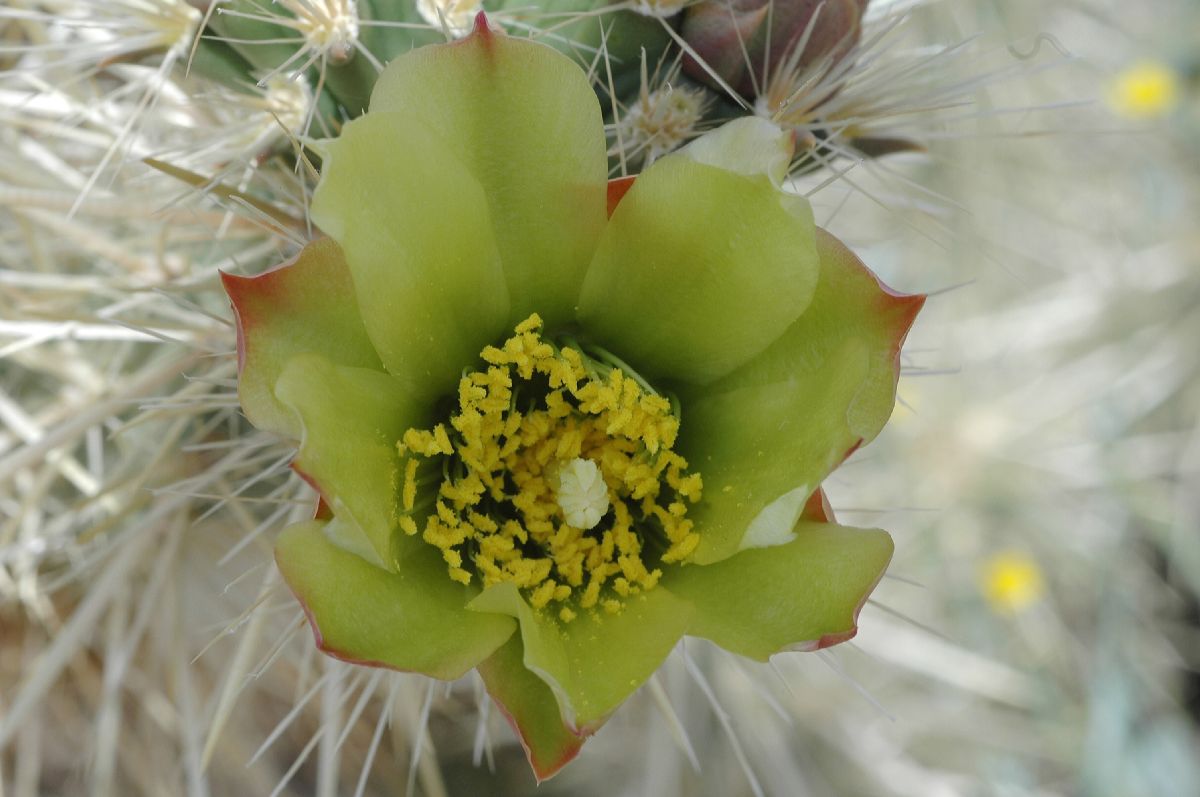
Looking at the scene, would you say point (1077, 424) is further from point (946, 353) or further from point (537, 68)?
point (537, 68)

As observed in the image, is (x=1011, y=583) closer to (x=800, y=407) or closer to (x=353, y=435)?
(x=800, y=407)

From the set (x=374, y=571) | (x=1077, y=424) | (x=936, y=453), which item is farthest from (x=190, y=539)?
(x=1077, y=424)

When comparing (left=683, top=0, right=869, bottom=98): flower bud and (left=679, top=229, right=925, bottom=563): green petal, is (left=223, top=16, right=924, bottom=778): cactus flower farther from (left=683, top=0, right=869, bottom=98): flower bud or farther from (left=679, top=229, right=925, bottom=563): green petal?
(left=683, top=0, right=869, bottom=98): flower bud

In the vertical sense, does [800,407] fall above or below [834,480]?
above

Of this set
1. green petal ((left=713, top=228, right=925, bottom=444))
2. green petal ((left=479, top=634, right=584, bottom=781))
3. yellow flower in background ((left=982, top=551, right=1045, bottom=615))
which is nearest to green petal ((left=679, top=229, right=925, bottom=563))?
green petal ((left=713, top=228, right=925, bottom=444))

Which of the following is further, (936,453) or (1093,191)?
(1093,191)

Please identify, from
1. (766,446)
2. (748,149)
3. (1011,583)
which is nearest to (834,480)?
(766,446)

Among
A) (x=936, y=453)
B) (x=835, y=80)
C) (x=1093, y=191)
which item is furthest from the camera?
(x=1093, y=191)
